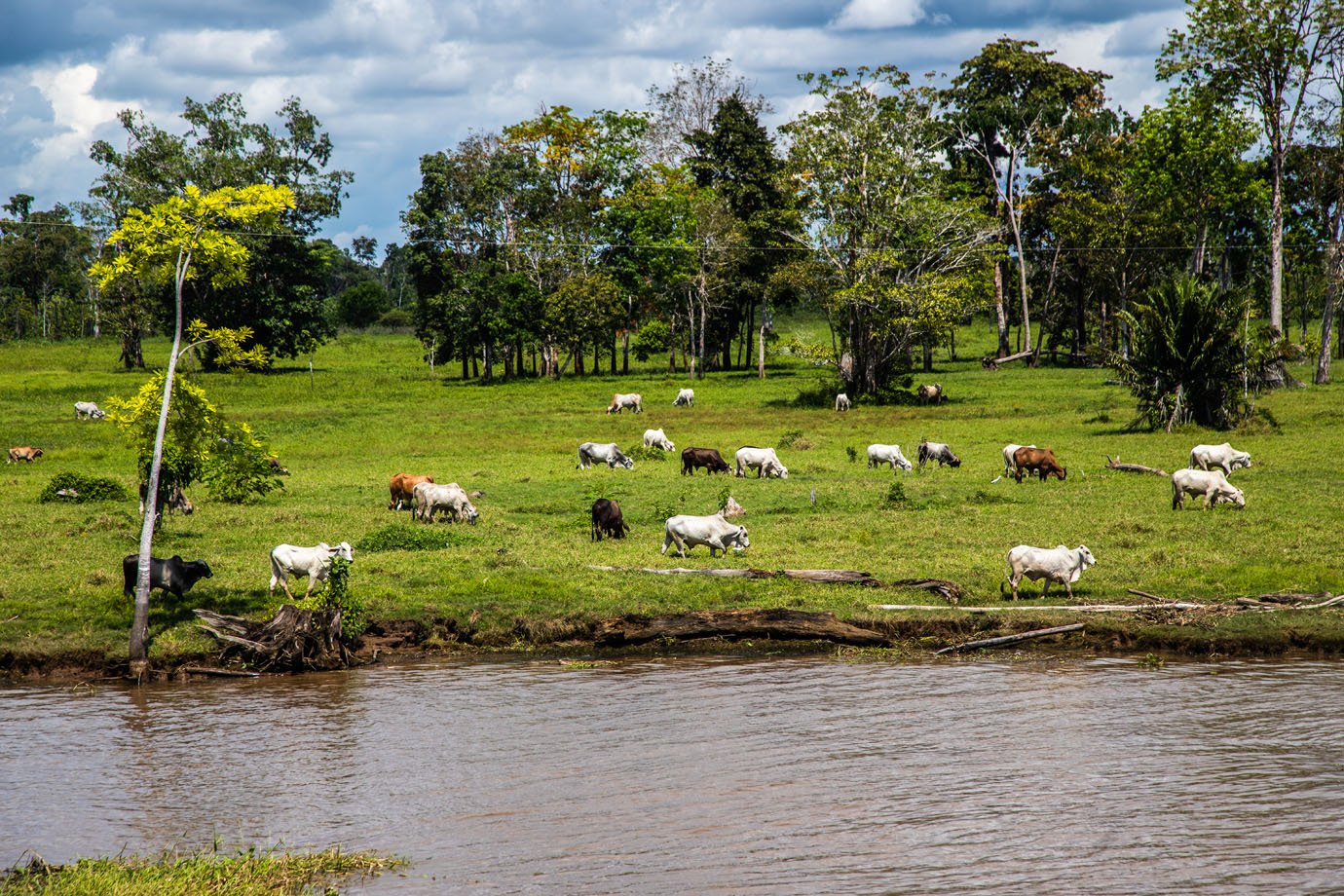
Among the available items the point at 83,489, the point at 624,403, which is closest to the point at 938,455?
the point at 624,403

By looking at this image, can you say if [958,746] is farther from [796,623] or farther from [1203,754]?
[796,623]

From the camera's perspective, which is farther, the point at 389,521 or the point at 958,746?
the point at 389,521

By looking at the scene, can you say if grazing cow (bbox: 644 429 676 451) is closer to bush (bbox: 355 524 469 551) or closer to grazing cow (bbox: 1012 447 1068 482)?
grazing cow (bbox: 1012 447 1068 482)

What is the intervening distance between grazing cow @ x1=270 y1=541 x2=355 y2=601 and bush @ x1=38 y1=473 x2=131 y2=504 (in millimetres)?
13641

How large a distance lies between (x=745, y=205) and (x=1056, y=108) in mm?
20392

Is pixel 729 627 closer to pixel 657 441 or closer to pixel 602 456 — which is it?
pixel 602 456

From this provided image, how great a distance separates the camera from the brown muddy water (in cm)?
1037

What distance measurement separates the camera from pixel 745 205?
2982 inches

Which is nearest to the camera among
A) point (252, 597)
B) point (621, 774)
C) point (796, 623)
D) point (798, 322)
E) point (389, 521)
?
point (621, 774)

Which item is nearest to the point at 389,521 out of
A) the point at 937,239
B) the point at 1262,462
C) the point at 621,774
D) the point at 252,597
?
the point at 252,597

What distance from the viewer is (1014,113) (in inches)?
2852

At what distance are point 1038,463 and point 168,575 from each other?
23.5m

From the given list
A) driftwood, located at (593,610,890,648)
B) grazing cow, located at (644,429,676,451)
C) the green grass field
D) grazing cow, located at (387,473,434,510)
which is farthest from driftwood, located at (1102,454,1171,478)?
grazing cow, located at (387,473,434,510)

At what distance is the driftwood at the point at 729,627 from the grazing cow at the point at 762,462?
16.4 metres
